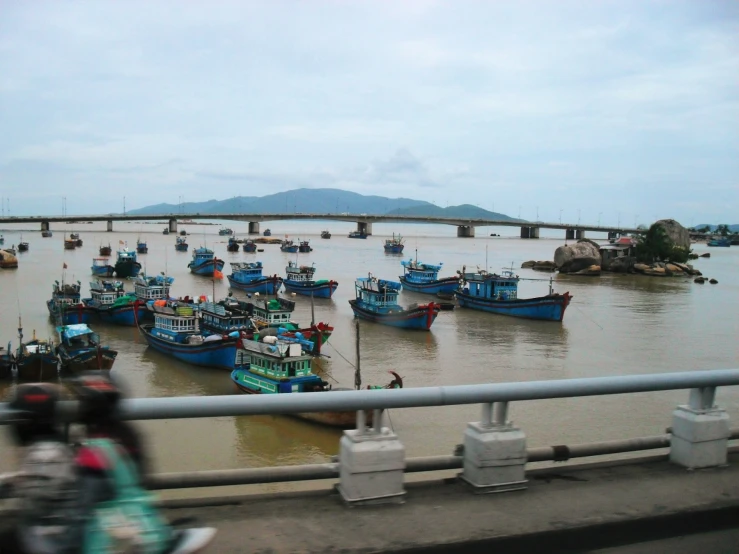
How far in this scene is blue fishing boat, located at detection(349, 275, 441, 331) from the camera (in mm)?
35812

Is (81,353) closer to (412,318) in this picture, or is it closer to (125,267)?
(412,318)

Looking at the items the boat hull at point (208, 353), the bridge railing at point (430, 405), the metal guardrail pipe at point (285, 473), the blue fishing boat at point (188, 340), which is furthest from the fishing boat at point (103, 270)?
the bridge railing at point (430, 405)

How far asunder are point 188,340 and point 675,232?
81.7 m

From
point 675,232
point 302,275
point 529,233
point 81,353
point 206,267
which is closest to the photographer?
point 81,353

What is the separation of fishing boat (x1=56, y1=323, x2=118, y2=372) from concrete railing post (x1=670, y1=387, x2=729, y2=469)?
21274 mm

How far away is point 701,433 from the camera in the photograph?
4922mm

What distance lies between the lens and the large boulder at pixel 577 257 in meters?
75.9

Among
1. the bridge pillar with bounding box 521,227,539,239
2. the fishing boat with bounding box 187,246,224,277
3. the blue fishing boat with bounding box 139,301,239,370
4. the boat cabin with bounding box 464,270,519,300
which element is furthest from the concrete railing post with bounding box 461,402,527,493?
the bridge pillar with bounding box 521,227,539,239

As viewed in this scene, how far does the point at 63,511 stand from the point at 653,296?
187 feet

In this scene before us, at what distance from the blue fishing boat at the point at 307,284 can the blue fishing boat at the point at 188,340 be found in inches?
711

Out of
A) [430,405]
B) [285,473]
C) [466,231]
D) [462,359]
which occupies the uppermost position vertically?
[466,231]

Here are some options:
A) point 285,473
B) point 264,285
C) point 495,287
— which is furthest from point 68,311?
point 285,473

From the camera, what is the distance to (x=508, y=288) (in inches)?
1800

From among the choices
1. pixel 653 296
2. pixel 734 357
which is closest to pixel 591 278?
pixel 653 296
